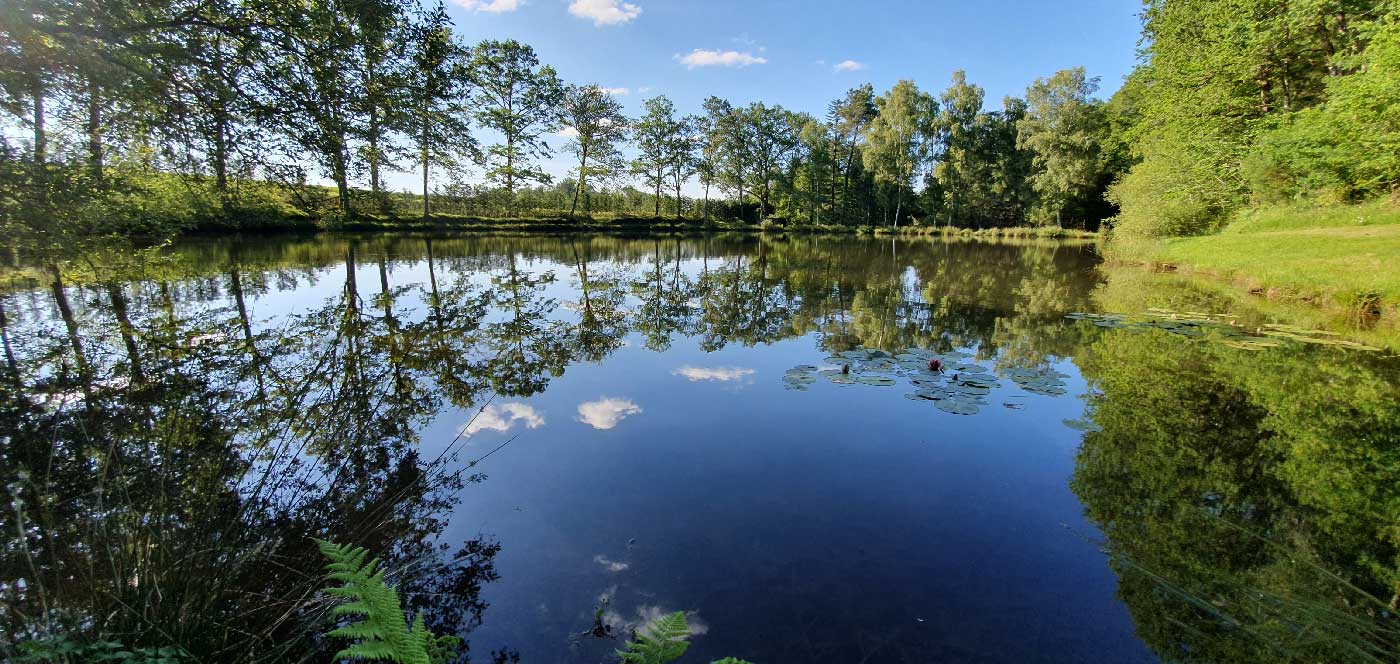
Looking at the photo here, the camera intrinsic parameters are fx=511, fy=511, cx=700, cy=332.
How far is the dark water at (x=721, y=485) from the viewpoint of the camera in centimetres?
249

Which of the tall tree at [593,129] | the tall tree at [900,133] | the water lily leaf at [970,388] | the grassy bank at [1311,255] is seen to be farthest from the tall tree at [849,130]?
the water lily leaf at [970,388]

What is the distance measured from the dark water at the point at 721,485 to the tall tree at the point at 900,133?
39051 millimetres

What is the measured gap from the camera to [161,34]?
5062mm

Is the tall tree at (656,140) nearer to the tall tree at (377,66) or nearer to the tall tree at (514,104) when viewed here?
the tall tree at (514,104)

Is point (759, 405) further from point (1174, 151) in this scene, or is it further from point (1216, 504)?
point (1174, 151)

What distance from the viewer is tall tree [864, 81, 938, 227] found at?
4275 cm

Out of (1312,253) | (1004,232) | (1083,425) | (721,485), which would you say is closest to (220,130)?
(721,485)

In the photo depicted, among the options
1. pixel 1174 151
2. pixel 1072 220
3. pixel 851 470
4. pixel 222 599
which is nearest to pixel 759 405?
pixel 851 470

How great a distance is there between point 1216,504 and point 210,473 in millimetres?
6921

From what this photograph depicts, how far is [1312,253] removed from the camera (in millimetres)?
11805

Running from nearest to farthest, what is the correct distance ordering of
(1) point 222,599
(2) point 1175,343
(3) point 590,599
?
(1) point 222,599
(3) point 590,599
(2) point 1175,343

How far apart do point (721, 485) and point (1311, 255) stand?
16.1 m

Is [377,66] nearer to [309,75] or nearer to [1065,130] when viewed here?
[309,75]

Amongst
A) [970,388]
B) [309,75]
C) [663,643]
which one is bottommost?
[970,388]
